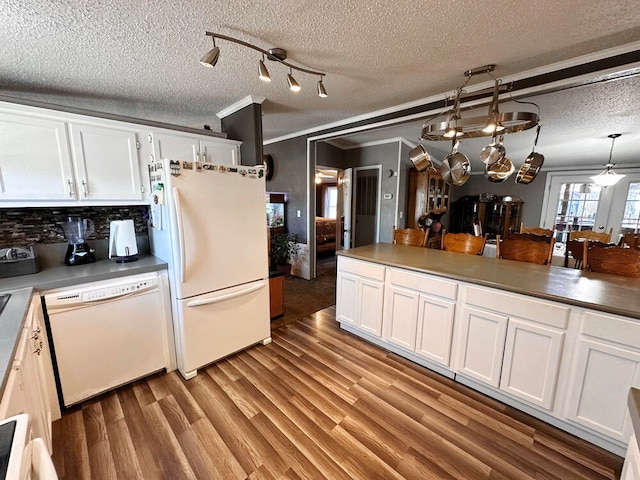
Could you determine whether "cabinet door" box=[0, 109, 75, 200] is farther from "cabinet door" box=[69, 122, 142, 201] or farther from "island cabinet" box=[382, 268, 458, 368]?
"island cabinet" box=[382, 268, 458, 368]

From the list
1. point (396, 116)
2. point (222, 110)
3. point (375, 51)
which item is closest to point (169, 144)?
point (222, 110)

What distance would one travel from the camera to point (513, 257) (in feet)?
8.73

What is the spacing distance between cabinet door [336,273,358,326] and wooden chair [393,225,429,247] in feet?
3.12

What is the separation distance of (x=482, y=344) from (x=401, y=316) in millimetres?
622

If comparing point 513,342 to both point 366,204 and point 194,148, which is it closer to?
point 194,148

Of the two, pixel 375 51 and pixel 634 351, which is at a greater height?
pixel 375 51

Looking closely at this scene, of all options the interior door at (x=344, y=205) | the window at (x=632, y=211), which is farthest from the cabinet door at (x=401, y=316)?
the window at (x=632, y=211)

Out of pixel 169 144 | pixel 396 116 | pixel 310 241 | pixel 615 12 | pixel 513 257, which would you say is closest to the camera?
pixel 615 12

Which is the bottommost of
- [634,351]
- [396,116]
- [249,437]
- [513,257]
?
[249,437]

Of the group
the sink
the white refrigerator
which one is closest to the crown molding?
the white refrigerator

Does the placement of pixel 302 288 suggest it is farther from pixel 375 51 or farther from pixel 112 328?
pixel 375 51

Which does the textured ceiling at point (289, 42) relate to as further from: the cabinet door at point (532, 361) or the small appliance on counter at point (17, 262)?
the cabinet door at point (532, 361)

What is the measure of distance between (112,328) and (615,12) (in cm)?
352

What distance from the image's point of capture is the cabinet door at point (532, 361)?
166 centimetres
